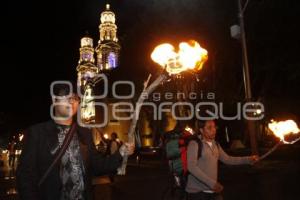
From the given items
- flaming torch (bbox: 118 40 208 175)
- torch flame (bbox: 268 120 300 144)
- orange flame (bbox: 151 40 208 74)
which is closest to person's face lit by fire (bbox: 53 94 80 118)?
flaming torch (bbox: 118 40 208 175)

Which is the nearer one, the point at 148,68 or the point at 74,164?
the point at 74,164

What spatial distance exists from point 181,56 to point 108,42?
83.7m

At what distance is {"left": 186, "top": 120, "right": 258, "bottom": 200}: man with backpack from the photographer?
203 inches

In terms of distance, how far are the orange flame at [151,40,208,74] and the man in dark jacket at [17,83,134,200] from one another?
1.06 meters

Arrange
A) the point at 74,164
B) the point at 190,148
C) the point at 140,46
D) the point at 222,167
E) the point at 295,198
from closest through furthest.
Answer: the point at 74,164 < the point at 190,148 < the point at 295,198 < the point at 222,167 < the point at 140,46

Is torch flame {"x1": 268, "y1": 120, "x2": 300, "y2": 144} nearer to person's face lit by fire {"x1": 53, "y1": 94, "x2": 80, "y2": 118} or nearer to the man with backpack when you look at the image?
the man with backpack

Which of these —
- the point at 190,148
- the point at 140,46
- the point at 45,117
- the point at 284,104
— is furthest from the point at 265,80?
the point at 190,148

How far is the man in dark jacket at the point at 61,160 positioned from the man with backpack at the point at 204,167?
1497 millimetres

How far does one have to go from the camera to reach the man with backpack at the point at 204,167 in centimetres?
515

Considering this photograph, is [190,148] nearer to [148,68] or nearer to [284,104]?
[148,68]

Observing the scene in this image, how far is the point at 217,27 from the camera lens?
84.2 ft

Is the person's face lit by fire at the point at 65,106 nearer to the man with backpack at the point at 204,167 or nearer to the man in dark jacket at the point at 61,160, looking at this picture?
the man in dark jacket at the point at 61,160

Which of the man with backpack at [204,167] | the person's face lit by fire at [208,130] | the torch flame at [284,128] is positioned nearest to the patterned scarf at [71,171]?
the man with backpack at [204,167]

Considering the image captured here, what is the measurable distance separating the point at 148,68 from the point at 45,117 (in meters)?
8.85
